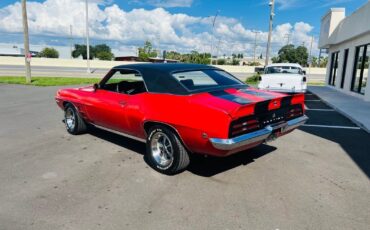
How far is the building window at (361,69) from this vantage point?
13477 mm

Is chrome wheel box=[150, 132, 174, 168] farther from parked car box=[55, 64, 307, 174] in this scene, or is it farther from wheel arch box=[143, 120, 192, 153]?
wheel arch box=[143, 120, 192, 153]

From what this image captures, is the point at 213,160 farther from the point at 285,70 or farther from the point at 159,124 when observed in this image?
the point at 285,70

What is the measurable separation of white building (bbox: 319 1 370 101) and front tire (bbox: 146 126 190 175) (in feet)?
36.8

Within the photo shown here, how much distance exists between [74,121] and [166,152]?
2872 millimetres

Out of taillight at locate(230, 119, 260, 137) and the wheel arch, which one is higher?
taillight at locate(230, 119, 260, 137)

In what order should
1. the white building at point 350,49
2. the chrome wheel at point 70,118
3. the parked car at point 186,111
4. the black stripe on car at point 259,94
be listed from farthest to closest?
the white building at point 350,49 → the chrome wheel at point 70,118 → the black stripe on car at point 259,94 → the parked car at point 186,111

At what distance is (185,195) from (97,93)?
2912mm

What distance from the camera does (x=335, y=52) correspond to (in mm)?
19703

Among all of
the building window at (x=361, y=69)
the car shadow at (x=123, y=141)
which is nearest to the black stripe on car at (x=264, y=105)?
the car shadow at (x=123, y=141)

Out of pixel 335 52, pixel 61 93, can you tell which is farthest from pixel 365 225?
pixel 335 52

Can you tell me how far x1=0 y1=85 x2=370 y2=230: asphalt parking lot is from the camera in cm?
311

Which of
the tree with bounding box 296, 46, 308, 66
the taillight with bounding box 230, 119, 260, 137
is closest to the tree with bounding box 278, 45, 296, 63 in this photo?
the tree with bounding box 296, 46, 308, 66

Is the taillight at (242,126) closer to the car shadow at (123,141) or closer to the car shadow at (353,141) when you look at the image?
the car shadow at (353,141)

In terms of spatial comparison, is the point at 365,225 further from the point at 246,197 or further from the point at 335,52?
the point at 335,52
